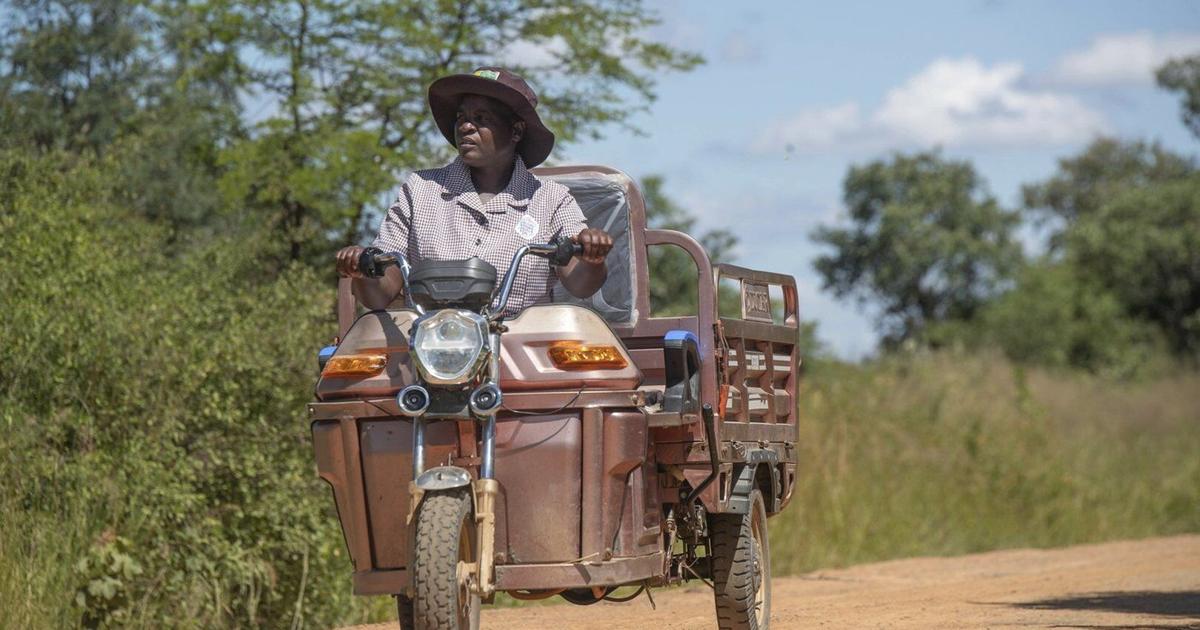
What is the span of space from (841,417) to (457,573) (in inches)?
496

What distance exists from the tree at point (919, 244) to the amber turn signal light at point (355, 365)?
36534 mm

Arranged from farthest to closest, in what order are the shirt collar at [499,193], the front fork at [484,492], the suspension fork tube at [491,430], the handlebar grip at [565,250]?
1. the shirt collar at [499,193]
2. the handlebar grip at [565,250]
3. the suspension fork tube at [491,430]
4. the front fork at [484,492]

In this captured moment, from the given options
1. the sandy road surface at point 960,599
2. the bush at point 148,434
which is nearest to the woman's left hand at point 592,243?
the sandy road surface at point 960,599

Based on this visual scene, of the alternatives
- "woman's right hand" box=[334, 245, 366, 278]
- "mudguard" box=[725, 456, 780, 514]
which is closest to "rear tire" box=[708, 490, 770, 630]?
"mudguard" box=[725, 456, 780, 514]

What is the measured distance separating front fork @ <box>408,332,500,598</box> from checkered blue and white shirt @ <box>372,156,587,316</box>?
86 cm

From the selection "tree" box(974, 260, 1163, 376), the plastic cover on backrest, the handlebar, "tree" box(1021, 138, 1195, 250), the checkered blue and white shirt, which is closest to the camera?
the handlebar

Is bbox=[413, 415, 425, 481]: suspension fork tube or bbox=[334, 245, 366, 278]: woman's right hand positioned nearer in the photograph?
bbox=[413, 415, 425, 481]: suspension fork tube

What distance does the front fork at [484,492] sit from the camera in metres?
5.29

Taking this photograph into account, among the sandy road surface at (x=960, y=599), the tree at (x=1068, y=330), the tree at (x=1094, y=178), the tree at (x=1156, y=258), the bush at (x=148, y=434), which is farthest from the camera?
the tree at (x=1094, y=178)

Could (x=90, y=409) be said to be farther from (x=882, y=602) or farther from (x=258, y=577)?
(x=882, y=602)

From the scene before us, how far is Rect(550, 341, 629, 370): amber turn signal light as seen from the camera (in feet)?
18.8

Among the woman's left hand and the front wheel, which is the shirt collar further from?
the front wheel

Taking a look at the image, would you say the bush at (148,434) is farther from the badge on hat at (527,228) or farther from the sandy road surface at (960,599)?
the badge on hat at (527,228)

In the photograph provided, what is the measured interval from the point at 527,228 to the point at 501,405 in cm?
103
